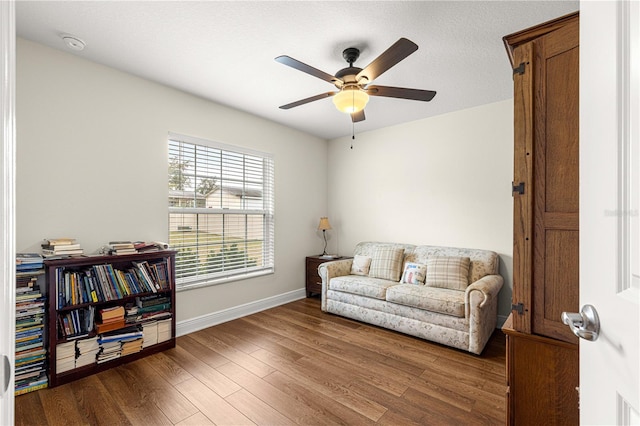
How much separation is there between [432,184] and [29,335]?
4292 mm

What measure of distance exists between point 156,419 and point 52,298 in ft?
3.95

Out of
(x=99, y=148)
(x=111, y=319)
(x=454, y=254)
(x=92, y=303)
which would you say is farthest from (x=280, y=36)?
(x=454, y=254)

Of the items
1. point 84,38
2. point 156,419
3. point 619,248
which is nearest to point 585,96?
point 619,248

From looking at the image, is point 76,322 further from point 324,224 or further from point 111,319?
point 324,224

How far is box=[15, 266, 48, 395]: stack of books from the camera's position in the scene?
Answer: 2051mm

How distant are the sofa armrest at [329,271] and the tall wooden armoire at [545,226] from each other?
263 cm

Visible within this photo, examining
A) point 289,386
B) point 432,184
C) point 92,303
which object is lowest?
point 289,386

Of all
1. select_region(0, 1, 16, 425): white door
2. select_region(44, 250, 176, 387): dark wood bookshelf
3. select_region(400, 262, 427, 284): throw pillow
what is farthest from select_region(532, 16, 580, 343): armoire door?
select_region(44, 250, 176, 387): dark wood bookshelf

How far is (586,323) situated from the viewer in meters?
0.67

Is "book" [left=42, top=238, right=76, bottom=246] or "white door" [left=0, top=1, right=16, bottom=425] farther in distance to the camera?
"book" [left=42, top=238, right=76, bottom=246]

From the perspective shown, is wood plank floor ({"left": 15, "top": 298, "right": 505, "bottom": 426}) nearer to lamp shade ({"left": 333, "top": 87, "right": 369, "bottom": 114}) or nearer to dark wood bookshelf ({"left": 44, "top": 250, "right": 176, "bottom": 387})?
dark wood bookshelf ({"left": 44, "top": 250, "right": 176, "bottom": 387})

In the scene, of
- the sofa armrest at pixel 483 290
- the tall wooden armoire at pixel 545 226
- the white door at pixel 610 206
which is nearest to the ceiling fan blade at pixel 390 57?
the tall wooden armoire at pixel 545 226

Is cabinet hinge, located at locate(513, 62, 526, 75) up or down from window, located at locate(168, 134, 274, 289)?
up

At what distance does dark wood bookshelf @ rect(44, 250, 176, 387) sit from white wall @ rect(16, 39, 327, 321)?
313 mm
